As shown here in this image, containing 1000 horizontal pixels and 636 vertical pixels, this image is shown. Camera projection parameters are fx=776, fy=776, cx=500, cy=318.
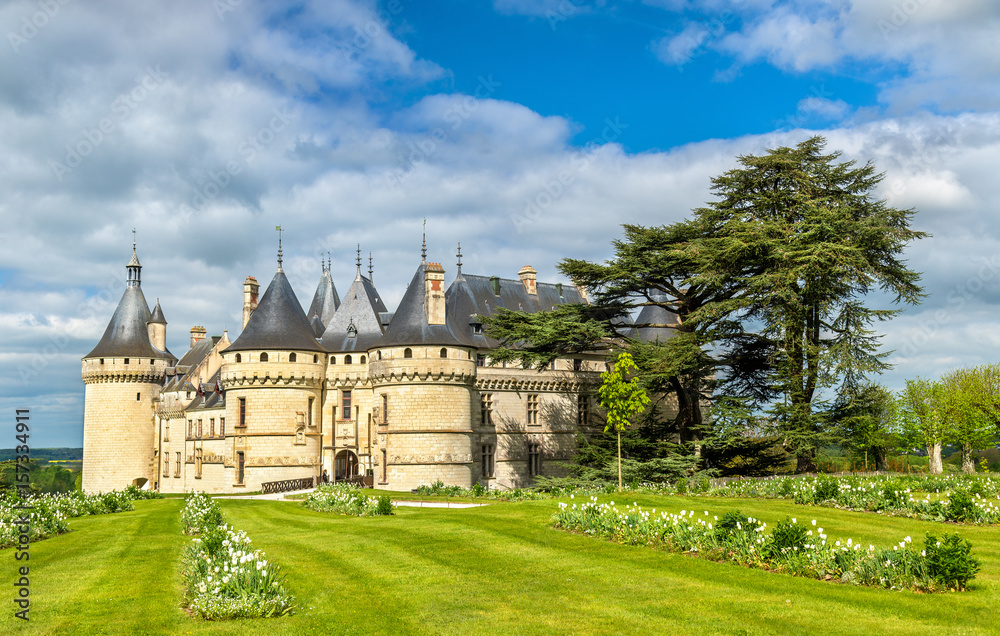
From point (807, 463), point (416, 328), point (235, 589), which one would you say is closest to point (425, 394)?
point (416, 328)

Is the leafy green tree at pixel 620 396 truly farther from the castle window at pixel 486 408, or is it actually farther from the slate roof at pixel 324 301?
the slate roof at pixel 324 301

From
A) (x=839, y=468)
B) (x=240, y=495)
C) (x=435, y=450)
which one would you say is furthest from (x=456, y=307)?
(x=839, y=468)

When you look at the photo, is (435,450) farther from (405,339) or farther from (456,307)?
(456,307)

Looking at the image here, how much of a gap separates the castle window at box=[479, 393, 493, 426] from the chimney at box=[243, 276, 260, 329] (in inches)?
600

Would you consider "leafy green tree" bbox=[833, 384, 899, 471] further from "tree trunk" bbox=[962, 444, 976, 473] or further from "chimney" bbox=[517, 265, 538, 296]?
"chimney" bbox=[517, 265, 538, 296]

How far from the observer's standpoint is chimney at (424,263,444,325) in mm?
39000

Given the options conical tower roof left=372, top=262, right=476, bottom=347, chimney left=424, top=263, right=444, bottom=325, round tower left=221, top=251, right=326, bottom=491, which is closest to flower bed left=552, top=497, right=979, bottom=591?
conical tower roof left=372, top=262, right=476, bottom=347

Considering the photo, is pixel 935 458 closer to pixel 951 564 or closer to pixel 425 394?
pixel 425 394

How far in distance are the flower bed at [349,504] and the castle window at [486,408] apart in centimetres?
1654

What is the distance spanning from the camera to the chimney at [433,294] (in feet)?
128

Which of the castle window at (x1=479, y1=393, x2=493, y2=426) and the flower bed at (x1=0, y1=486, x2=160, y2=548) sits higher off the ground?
the castle window at (x1=479, y1=393, x2=493, y2=426)

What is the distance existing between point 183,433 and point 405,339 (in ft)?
75.8

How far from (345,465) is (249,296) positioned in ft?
39.5

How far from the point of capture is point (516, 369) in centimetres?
4403
